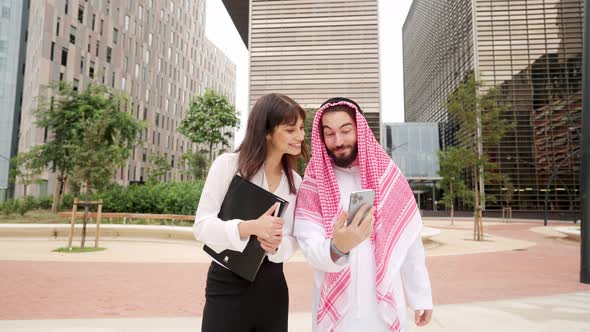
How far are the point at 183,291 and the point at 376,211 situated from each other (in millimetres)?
5210

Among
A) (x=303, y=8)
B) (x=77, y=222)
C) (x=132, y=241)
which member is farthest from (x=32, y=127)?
(x=303, y=8)

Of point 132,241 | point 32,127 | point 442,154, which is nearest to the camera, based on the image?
point 132,241

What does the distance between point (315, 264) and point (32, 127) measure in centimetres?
4122

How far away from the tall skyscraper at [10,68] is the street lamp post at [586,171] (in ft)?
205

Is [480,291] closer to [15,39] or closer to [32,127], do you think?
[32,127]

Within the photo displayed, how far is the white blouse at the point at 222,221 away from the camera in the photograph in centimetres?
170

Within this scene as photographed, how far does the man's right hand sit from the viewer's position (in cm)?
150

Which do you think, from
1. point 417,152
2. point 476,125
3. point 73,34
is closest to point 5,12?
point 73,34

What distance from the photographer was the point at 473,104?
16.7 meters

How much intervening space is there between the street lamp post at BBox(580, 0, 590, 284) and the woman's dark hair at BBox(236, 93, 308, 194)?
24.9 ft

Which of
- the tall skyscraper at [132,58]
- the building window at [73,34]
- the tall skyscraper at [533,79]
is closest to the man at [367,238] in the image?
the tall skyscraper at [132,58]

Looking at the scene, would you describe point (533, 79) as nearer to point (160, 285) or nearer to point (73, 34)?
point (160, 285)

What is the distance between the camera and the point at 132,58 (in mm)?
46719

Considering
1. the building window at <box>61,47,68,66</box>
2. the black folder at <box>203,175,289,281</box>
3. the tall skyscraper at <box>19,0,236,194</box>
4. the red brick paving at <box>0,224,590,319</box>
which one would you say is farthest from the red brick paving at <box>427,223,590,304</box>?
the building window at <box>61,47,68,66</box>
